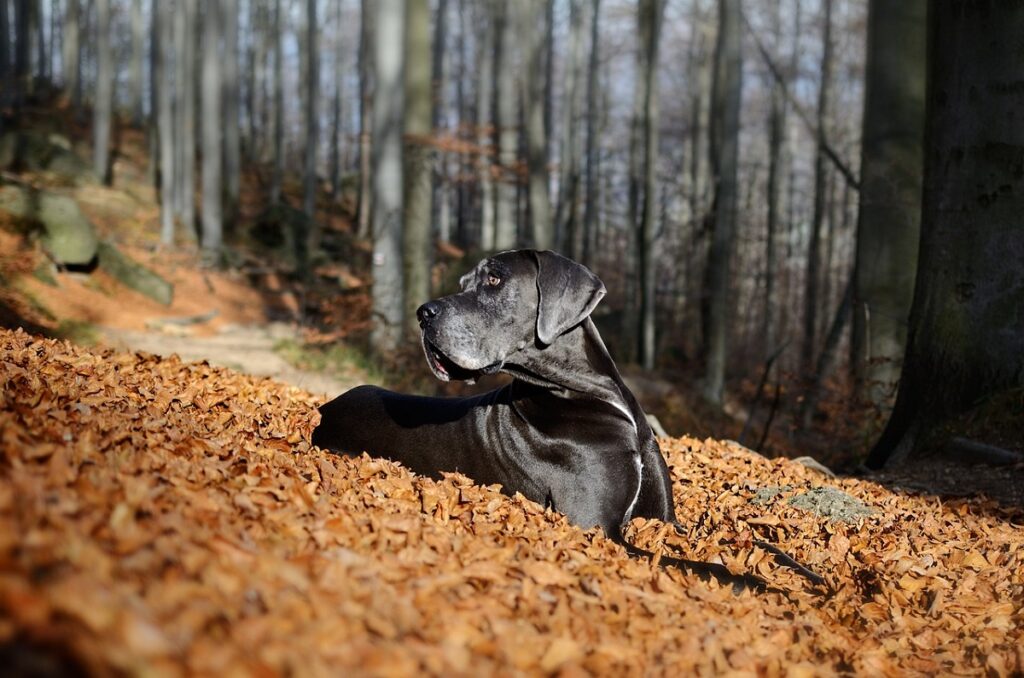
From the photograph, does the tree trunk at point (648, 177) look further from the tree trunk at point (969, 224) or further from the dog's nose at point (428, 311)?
the dog's nose at point (428, 311)

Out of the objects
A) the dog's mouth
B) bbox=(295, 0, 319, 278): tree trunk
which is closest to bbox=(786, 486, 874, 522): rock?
the dog's mouth

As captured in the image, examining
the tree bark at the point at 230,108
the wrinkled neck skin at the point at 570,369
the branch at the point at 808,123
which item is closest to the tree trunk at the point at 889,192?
the branch at the point at 808,123

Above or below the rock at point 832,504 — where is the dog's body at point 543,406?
above

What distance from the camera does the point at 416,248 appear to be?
14922mm

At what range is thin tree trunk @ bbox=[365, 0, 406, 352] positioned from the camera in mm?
13539

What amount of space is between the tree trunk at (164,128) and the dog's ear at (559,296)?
20765 mm

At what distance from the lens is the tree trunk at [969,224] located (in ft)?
22.4

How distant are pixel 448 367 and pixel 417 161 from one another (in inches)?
445

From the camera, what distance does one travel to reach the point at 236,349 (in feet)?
46.2

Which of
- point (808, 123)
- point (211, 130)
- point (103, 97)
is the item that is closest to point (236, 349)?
point (808, 123)

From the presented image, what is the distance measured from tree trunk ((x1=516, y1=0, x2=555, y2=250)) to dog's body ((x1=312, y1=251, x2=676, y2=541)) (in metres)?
11.4

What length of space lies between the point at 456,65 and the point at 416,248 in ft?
107

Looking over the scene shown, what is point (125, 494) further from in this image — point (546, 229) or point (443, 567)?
point (546, 229)

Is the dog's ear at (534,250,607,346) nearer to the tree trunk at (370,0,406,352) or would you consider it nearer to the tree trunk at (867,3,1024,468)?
the tree trunk at (867,3,1024,468)
